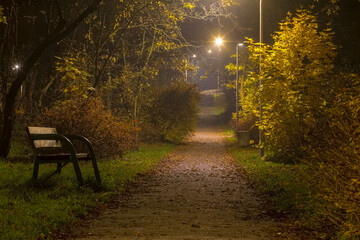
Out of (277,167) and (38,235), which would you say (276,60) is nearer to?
(277,167)

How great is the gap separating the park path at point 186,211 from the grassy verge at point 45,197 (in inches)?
16.7

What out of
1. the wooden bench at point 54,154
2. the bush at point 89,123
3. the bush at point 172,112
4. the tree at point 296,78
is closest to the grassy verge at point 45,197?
the wooden bench at point 54,154

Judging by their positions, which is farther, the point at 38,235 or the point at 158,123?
the point at 158,123

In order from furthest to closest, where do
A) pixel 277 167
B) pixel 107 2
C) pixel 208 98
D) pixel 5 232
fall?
pixel 208 98, pixel 107 2, pixel 277 167, pixel 5 232

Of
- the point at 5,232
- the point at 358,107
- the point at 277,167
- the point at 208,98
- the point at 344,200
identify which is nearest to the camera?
the point at 344,200

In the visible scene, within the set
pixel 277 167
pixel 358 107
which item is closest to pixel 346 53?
pixel 277 167

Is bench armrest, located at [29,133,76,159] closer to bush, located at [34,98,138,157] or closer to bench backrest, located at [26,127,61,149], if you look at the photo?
bench backrest, located at [26,127,61,149]

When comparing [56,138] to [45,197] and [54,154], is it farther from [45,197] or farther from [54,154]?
[45,197]

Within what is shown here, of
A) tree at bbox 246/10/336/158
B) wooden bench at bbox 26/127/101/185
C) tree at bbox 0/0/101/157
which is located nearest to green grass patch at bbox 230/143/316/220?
tree at bbox 246/10/336/158

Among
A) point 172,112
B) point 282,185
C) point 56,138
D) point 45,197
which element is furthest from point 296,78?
point 172,112

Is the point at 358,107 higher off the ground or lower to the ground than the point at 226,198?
higher

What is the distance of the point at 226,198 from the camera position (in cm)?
1029

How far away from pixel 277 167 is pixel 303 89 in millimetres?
2675

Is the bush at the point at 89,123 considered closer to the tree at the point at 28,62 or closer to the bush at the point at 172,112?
the tree at the point at 28,62
